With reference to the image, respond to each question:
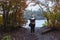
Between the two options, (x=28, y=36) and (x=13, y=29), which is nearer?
(x=28, y=36)

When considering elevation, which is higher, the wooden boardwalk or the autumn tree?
the autumn tree

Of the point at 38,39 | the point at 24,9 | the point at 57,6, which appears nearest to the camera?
the point at 38,39

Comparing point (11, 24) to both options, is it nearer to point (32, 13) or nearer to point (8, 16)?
point (8, 16)

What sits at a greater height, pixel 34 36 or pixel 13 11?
pixel 13 11

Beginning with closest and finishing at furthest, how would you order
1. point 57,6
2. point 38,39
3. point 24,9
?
point 38,39, point 57,6, point 24,9

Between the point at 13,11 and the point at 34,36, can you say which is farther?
the point at 13,11

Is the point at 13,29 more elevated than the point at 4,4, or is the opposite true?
the point at 4,4

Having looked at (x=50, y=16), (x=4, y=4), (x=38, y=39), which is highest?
(x=4, y=4)

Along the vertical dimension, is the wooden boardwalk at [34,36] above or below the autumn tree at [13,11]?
below

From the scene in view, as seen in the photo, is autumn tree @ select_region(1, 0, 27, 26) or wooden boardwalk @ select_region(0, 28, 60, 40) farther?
autumn tree @ select_region(1, 0, 27, 26)

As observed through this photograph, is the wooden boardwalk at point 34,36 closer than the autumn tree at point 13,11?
Yes

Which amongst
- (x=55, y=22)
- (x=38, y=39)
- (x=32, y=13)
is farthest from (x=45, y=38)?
(x=32, y=13)

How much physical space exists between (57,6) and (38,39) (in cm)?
231

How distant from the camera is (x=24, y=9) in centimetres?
1118
